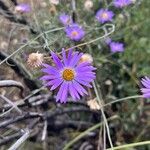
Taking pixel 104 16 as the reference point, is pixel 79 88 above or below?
below

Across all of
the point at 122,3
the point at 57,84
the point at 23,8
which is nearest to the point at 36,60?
the point at 57,84

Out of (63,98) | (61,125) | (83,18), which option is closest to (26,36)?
(83,18)

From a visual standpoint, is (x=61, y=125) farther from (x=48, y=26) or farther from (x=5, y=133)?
(x=48, y=26)

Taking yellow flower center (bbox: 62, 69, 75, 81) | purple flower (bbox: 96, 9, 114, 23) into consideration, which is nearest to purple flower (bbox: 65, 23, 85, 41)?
purple flower (bbox: 96, 9, 114, 23)

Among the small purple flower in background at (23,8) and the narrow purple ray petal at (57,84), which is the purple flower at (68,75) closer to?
the narrow purple ray petal at (57,84)

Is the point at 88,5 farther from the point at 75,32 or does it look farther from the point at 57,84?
the point at 57,84

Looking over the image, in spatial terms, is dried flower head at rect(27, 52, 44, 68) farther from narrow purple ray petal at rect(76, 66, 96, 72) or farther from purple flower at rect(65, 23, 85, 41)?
purple flower at rect(65, 23, 85, 41)

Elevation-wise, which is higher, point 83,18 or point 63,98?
point 83,18
